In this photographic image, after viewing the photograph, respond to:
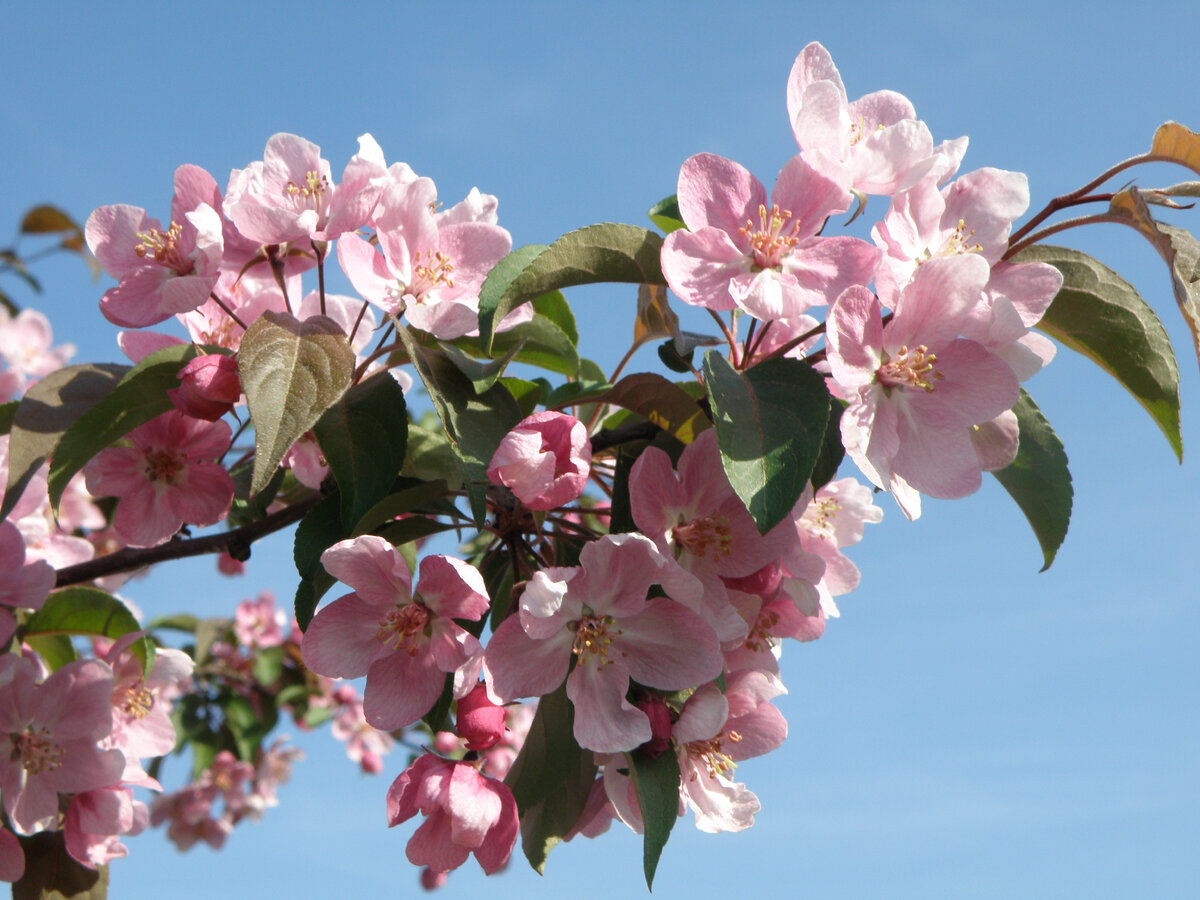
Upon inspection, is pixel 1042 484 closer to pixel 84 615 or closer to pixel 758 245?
pixel 758 245

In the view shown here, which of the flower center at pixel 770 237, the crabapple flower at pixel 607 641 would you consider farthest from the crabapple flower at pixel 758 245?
the crabapple flower at pixel 607 641

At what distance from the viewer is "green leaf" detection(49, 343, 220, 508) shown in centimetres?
144

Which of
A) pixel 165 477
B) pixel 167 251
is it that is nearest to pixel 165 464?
pixel 165 477

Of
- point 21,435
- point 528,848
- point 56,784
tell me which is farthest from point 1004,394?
point 56,784

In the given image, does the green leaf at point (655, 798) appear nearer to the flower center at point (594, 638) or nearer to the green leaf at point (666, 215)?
the flower center at point (594, 638)

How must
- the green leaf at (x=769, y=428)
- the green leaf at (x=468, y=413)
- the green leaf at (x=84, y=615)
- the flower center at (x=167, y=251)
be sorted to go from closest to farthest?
the green leaf at (x=769, y=428), the green leaf at (x=468, y=413), the flower center at (x=167, y=251), the green leaf at (x=84, y=615)

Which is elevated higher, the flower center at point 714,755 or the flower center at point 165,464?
the flower center at point 165,464

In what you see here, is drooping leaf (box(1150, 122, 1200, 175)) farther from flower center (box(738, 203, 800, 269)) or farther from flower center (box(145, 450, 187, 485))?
flower center (box(145, 450, 187, 485))

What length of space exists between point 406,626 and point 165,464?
1.84 ft

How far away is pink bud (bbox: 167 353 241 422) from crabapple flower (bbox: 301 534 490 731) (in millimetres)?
275

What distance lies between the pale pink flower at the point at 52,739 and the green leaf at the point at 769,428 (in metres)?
1.25

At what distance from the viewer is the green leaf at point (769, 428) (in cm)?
115

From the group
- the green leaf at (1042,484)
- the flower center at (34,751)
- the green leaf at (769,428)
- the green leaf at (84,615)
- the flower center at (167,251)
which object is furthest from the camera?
the green leaf at (84,615)

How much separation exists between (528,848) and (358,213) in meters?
0.90
